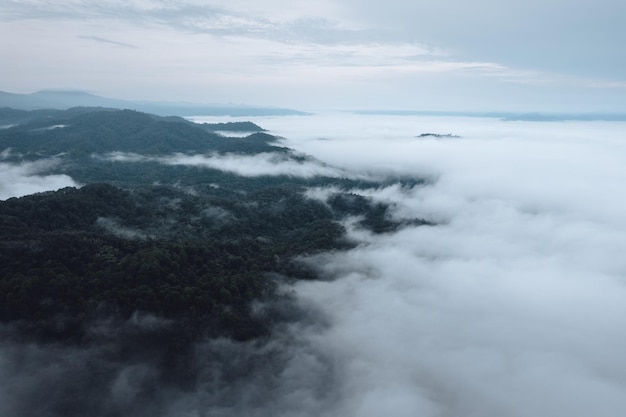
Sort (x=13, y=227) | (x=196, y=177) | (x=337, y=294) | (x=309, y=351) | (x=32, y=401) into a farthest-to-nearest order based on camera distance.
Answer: (x=196, y=177)
(x=337, y=294)
(x=13, y=227)
(x=309, y=351)
(x=32, y=401)

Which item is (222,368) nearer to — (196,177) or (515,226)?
(515,226)

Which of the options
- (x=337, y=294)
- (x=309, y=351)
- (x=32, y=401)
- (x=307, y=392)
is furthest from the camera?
(x=337, y=294)

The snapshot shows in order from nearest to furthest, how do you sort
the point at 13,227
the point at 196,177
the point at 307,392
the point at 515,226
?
1. the point at 307,392
2. the point at 13,227
3. the point at 515,226
4. the point at 196,177

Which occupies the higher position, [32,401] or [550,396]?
[32,401]

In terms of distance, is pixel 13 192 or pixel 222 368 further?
pixel 13 192

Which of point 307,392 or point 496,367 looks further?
point 496,367

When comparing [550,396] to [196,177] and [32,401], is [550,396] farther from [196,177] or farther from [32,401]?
[196,177]

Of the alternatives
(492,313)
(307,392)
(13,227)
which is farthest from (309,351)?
(13,227)

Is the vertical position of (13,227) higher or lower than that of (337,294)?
higher

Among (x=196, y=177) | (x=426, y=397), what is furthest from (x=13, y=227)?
(x=196, y=177)

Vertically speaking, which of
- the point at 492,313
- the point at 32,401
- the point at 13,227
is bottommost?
the point at 492,313
